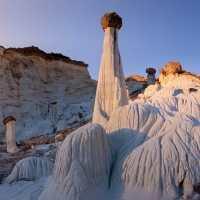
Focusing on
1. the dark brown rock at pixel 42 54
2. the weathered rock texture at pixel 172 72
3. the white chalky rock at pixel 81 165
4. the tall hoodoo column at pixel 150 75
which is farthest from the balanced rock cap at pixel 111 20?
the tall hoodoo column at pixel 150 75

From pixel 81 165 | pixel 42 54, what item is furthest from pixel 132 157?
pixel 42 54

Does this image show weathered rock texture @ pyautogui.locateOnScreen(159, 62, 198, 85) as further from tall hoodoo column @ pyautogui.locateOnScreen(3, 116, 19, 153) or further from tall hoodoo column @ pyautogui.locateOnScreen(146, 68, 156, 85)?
tall hoodoo column @ pyautogui.locateOnScreen(3, 116, 19, 153)

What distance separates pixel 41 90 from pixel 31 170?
2205 cm

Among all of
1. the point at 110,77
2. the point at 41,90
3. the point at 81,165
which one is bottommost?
the point at 81,165

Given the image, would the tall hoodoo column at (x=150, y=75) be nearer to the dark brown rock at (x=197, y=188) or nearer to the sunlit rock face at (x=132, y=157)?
the sunlit rock face at (x=132, y=157)

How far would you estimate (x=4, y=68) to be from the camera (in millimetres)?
24797

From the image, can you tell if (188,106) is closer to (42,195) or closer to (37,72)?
(42,195)

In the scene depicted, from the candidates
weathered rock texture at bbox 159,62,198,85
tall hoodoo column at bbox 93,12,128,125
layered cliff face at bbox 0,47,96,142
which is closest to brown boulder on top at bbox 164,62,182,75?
weathered rock texture at bbox 159,62,198,85

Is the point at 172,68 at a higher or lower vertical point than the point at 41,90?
higher

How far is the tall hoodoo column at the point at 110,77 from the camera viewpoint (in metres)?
→ 9.91

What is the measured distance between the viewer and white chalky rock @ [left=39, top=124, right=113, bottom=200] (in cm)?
411

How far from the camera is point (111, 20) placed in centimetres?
1077

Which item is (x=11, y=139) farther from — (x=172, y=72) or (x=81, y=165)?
(x=172, y=72)

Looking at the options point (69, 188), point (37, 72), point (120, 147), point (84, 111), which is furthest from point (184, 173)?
point (37, 72)
